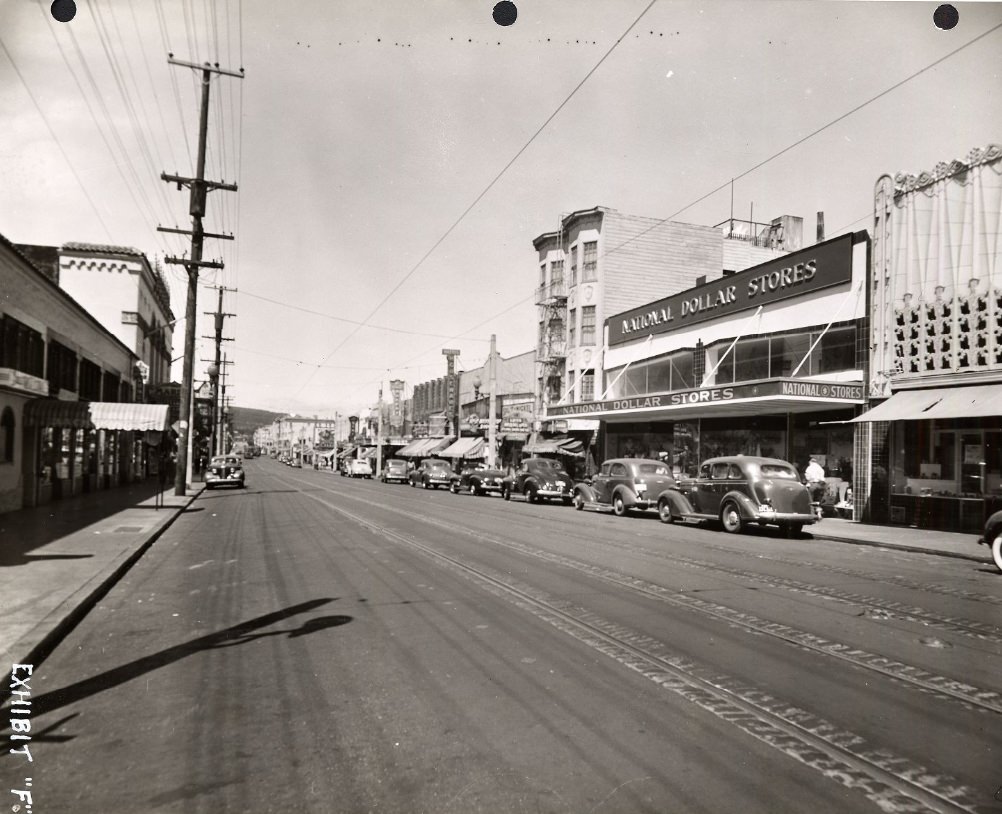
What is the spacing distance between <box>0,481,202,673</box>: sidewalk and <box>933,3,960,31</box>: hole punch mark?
352 inches

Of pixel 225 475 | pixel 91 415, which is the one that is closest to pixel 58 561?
pixel 91 415

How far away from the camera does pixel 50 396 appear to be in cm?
2066

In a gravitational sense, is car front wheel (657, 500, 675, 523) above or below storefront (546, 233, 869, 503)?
below

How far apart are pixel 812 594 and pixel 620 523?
34.4 feet

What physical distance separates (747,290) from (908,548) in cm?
1379

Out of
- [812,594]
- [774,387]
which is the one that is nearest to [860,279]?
[774,387]

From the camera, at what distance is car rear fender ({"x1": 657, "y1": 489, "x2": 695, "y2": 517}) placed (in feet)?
63.6

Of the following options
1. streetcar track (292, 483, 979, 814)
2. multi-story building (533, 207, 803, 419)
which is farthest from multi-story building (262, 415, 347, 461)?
streetcar track (292, 483, 979, 814)

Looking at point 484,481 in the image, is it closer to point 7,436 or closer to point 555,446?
point 555,446

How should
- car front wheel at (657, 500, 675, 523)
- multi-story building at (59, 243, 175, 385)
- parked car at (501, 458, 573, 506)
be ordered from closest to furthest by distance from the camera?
car front wheel at (657, 500, 675, 523) < parked car at (501, 458, 573, 506) < multi-story building at (59, 243, 175, 385)

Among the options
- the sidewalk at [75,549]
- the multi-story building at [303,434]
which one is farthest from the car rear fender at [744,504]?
the multi-story building at [303,434]

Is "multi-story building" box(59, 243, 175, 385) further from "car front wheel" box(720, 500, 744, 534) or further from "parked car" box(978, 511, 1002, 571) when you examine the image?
"parked car" box(978, 511, 1002, 571)

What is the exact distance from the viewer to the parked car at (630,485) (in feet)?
72.4

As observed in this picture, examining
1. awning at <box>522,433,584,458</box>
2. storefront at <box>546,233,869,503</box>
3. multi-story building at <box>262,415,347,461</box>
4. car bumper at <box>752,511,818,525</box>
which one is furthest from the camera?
multi-story building at <box>262,415,347,461</box>
